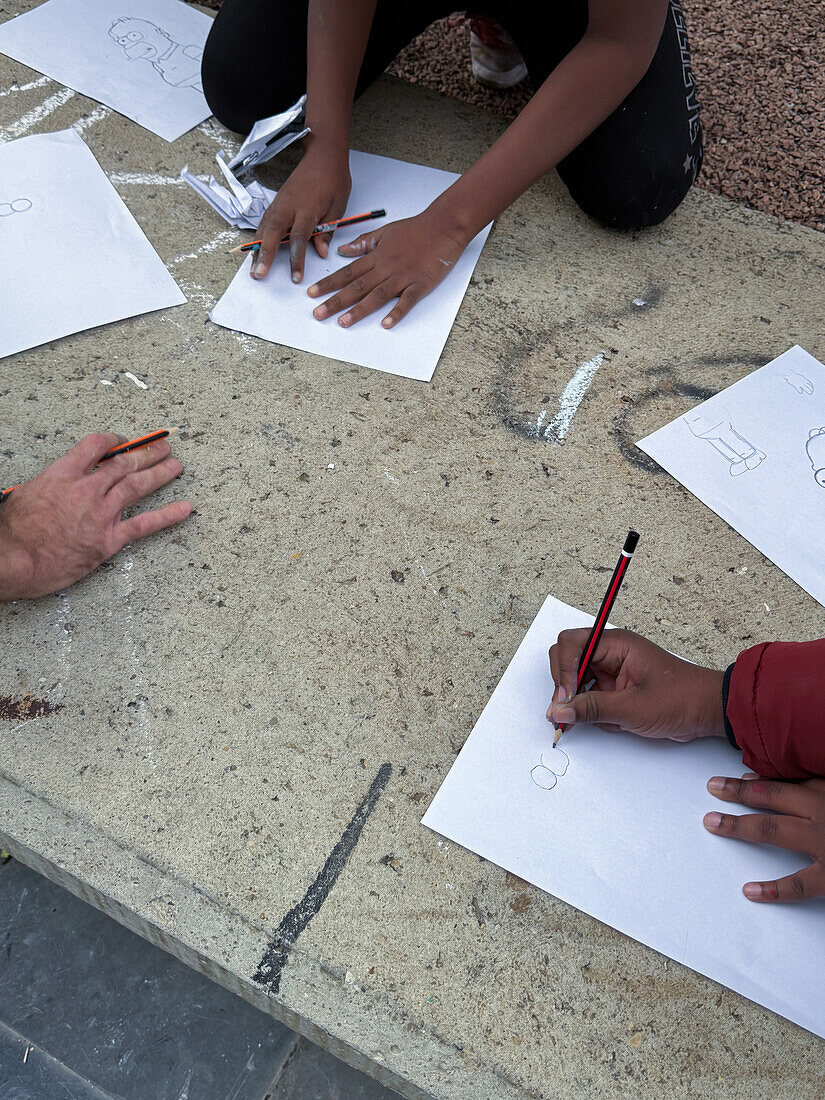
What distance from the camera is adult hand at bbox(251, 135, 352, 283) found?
4.97ft

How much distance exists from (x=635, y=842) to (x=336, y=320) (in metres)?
0.97

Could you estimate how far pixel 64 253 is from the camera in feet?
4.96

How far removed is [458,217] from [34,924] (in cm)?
135

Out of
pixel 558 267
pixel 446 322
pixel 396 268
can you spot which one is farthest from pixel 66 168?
pixel 558 267

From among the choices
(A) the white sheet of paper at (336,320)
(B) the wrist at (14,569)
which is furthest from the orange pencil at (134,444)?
(A) the white sheet of paper at (336,320)

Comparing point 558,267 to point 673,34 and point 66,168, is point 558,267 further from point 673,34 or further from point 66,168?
point 66,168

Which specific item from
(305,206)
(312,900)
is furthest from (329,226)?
(312,900)

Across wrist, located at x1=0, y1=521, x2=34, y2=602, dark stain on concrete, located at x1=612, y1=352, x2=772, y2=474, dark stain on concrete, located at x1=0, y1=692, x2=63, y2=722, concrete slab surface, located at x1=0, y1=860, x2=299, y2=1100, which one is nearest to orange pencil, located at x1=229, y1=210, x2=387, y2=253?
dark stain on concrete, located at x1=612, y1=352, x2=772, y2=474

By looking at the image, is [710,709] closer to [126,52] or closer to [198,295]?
[198,295]

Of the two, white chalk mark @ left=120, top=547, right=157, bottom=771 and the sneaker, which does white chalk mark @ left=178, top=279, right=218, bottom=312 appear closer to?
white chalk mark @ left=120, top=547, right=157, bottom=771

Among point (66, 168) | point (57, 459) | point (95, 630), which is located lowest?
point (95, 630)

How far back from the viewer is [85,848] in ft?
3.25

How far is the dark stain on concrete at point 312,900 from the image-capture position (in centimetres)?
93

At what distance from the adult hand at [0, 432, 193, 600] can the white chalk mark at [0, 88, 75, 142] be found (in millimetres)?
930
